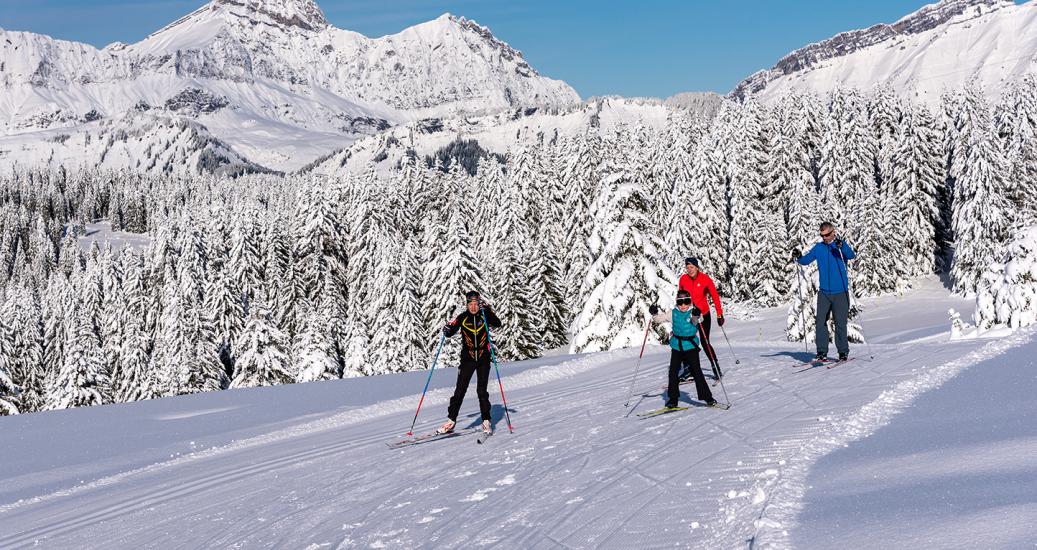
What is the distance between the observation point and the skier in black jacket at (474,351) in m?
11.8

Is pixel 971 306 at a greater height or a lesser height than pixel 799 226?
lesser

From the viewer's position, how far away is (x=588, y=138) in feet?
191

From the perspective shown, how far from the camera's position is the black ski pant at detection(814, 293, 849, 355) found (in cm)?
1434

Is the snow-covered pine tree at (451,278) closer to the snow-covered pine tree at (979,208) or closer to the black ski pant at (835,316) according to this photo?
the black ski pant at (835,316)

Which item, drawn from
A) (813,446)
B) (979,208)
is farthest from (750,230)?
(813,446)

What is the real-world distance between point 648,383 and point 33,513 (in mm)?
10665

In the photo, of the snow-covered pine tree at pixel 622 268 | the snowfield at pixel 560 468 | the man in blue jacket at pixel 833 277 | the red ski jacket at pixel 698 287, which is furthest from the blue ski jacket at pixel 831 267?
the snow-covered pine tree at pixel 622 268

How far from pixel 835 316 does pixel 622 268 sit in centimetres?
1421

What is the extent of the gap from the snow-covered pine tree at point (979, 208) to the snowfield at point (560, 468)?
118ft

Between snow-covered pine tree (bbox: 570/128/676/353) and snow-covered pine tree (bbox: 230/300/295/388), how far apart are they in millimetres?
19871

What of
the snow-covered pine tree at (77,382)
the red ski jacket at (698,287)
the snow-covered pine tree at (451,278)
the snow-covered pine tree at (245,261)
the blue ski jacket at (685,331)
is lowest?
the snow-covered pine tree at (77,382)

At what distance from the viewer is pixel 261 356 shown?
41.3 metres

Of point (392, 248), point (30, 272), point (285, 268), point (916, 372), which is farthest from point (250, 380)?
point (30, 272)

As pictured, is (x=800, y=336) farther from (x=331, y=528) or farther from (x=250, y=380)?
(x=250, y=380)
